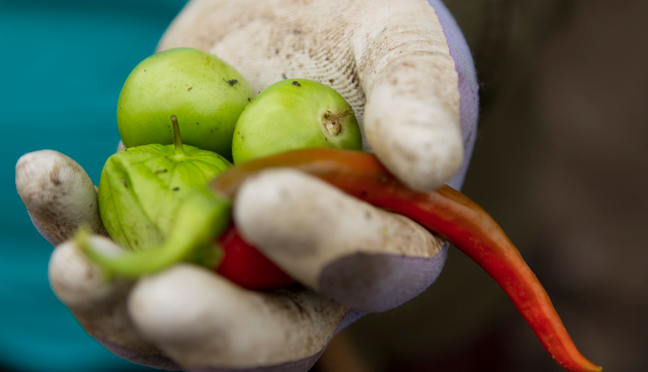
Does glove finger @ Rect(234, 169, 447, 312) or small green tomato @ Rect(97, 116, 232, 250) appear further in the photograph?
small green tomato @ Rect(97, 116, 232, 250)

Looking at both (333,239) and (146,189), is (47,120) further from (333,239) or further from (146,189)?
(333,239)

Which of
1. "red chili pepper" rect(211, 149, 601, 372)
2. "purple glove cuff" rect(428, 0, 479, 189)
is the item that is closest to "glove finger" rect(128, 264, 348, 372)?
"red chili pepper" rect(211, 149, 601, 372)

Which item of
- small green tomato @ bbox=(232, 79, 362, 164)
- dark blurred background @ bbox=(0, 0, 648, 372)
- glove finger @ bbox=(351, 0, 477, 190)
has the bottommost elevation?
dark blurred background @ bbox=(0, 0, 648, 372)

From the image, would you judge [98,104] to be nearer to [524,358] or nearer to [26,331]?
[26,331]

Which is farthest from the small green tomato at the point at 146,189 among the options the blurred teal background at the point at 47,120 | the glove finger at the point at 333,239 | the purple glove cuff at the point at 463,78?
the blurred teal background at the point at 47,120

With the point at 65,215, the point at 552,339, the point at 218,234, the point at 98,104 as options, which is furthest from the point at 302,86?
the point at 98,104

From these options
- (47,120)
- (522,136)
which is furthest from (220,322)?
(522,136)

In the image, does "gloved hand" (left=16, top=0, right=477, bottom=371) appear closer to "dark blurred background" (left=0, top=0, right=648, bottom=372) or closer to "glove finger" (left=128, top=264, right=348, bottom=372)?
"glove finger" (left=128, top=264, right=348, bottom=372)
